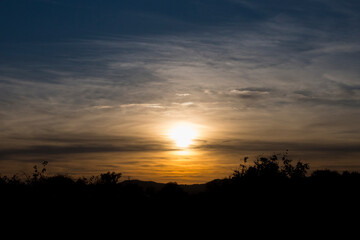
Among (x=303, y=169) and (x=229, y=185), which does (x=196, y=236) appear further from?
(x=303, y=169)

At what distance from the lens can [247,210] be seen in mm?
29250

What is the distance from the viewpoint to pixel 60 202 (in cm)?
3031

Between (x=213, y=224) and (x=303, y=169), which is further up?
(x=303, y=169)

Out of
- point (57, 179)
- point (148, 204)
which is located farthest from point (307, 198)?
point (57, 179)

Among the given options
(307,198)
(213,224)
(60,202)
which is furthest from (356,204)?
(60,202)

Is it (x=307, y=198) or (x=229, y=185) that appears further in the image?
(x=229, y=185)

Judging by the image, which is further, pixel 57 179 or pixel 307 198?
pixel 57 179

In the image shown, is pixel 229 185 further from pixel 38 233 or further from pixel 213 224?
pixel 38 233

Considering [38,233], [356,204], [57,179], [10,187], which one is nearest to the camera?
[38,233]

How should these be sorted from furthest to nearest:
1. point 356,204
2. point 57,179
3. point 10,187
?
point 57,179, point 10,187, point 356,204

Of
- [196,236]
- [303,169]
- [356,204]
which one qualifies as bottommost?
[196,236]

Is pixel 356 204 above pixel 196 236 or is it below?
above

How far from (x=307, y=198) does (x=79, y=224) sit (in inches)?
591

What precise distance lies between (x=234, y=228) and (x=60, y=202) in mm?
11985
